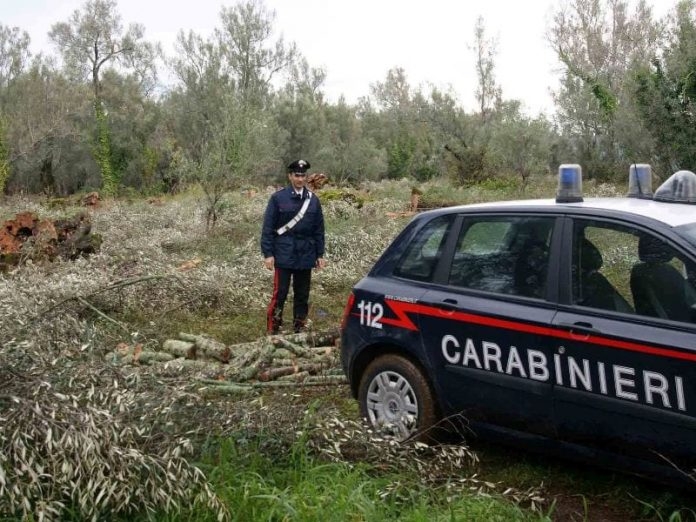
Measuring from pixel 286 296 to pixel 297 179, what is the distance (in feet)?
4.10

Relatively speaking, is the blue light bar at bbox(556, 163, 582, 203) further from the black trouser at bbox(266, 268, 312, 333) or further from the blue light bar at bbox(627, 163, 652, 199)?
the black trouser at bbox(266, 268, 312, 333)

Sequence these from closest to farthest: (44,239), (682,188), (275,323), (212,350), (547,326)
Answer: (547,326), (682,188), (212,350), (275,323), (44,239)

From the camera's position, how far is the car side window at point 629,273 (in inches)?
140

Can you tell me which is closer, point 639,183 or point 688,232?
point 688,232

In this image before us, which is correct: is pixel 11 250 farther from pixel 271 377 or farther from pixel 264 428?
pixel 264 428

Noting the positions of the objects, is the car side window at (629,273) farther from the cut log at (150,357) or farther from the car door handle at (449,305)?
the cut log at (150,357)

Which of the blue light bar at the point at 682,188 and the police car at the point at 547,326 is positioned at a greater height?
the blue light bar at the point at 682,188

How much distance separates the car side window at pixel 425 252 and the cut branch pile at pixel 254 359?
173 cm

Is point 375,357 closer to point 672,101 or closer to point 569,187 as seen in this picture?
point 569,187

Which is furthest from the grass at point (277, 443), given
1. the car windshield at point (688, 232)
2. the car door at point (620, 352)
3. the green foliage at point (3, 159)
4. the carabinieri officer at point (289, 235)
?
the green foliage at point (3, 159)

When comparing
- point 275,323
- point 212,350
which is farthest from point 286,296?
point 212,350

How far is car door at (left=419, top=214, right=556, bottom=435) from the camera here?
12.8 feet

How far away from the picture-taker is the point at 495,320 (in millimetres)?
4051

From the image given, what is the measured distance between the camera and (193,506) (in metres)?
3.41
